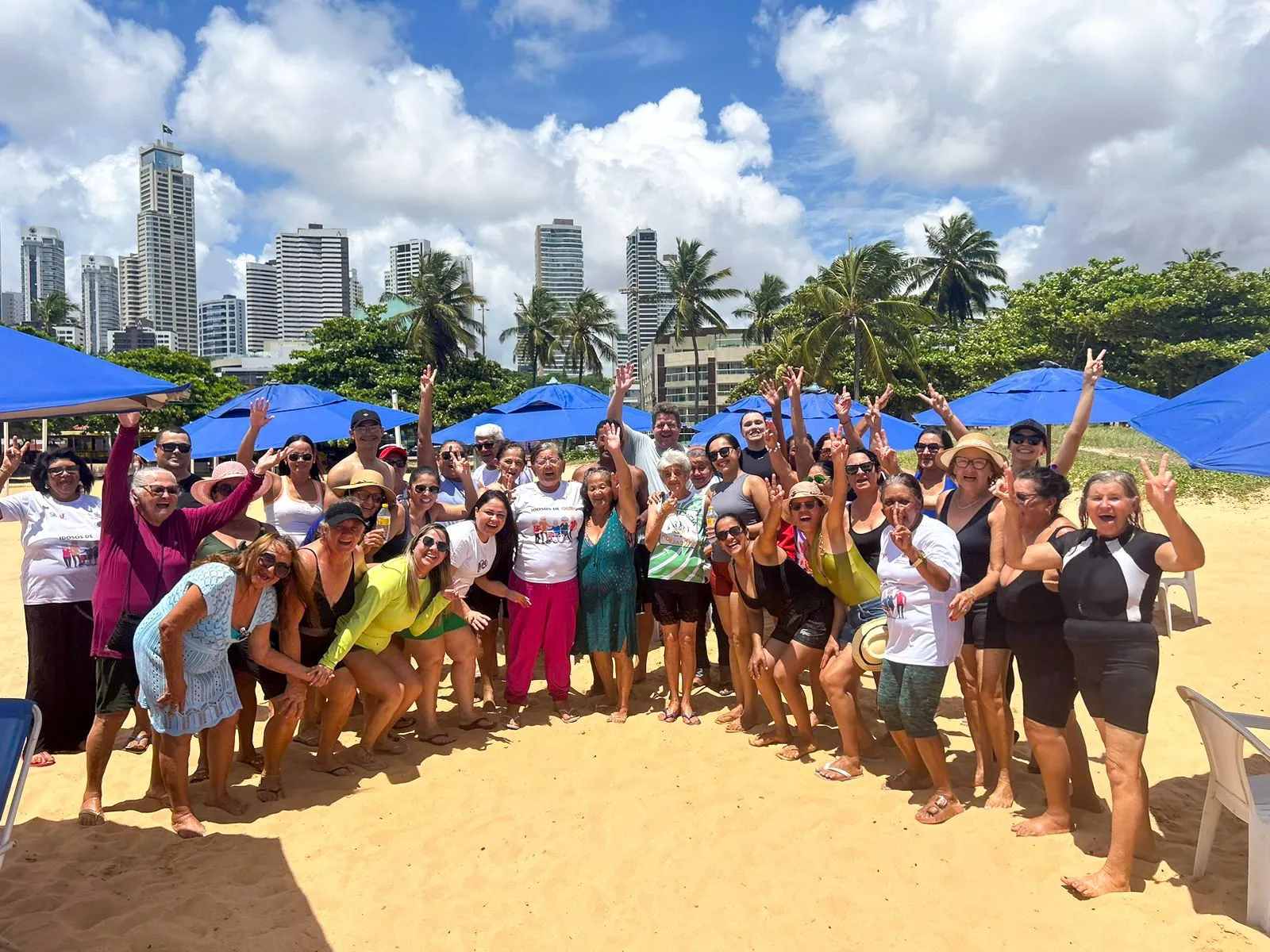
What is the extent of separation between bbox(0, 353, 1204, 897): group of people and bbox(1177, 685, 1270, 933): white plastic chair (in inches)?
11.0

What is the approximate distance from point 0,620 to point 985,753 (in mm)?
9660

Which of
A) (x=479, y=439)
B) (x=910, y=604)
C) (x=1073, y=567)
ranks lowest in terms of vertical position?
(x=910, y=604)

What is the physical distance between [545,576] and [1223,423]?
3656 mm

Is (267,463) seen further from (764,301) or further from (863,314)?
(764,301)

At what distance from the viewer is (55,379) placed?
3.06 metres

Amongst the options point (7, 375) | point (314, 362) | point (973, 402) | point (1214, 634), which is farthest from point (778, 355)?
point (7, 375)

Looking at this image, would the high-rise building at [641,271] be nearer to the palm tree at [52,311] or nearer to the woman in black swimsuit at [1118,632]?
the palm tree at [52,311]

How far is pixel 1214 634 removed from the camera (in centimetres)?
675

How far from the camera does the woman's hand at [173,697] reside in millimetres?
3525

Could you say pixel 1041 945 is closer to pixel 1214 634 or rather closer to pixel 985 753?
pixel 985 753

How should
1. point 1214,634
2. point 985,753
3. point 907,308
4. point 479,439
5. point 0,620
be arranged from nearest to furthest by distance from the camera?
1. point 985,753
2. point 479,439
3. point 1214,634
4. point 0,620
5. point 907,308

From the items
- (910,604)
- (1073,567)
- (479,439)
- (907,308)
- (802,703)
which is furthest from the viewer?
(907,308)

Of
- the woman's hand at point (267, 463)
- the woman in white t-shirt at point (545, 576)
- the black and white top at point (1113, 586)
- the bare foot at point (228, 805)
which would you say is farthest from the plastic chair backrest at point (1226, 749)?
the woman's hand at point (267, 463)

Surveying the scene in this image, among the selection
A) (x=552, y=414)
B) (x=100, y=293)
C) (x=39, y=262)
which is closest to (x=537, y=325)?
(x=552, y=414)
